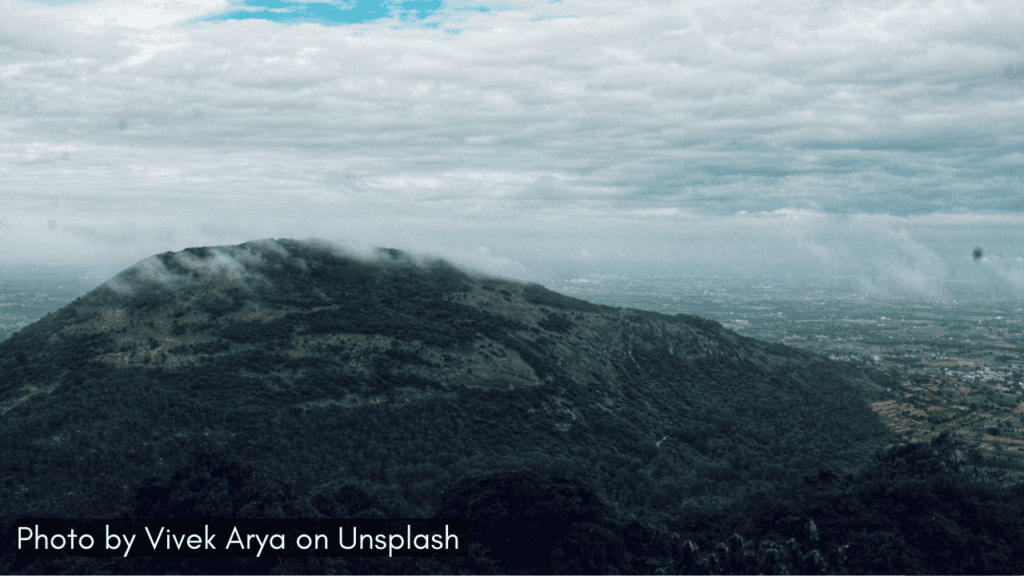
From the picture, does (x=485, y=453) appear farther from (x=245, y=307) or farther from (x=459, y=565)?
(x=245, y=307)

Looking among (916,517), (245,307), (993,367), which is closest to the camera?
(916,517)

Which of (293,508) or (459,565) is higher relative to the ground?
(293,508)

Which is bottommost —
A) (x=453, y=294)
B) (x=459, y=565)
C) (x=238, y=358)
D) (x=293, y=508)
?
(x=459, y=565)

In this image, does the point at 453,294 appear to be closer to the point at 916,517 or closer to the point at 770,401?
the point at 770,401

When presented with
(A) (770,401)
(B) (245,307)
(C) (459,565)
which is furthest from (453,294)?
(C) (459,565)

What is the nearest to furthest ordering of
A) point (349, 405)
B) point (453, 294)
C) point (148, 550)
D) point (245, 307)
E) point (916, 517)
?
point (148, 550) → point (916, 517) → point (349, 405) → point (245, 307) → point (453, 294)

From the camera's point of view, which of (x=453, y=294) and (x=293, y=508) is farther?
(x=453, y=294)
